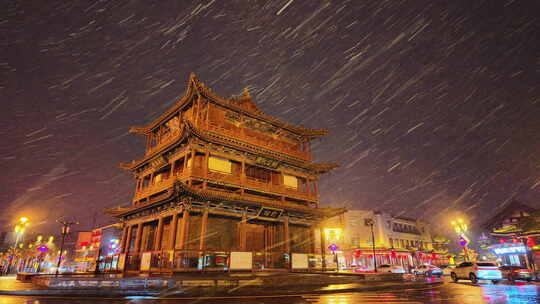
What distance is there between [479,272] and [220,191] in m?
19.9

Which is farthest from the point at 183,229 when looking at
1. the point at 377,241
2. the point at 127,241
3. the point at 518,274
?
the point at 377,241

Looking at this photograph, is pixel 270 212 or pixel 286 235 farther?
pixel 286 235

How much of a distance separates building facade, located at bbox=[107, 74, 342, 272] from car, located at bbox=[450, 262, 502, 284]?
11.1m

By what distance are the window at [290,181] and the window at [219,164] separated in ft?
21.2

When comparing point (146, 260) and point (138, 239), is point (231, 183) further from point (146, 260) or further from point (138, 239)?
point (138, 239)

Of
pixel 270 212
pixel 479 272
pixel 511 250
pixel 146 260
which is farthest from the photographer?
pixel 511 250

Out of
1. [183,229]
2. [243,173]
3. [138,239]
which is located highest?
[243,173]

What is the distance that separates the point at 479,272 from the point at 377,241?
37.4 m

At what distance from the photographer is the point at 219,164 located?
2556 cm

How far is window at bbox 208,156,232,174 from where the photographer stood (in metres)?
25.1

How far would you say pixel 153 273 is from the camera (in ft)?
66.2

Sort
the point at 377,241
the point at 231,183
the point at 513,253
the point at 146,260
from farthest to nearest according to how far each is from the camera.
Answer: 1. the point at 377,241
2. the point at 513,253
3. the point at 231,183
4. the point at 146,260

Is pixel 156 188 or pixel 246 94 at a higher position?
pixel 246 94

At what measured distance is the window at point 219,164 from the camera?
25078 mm
